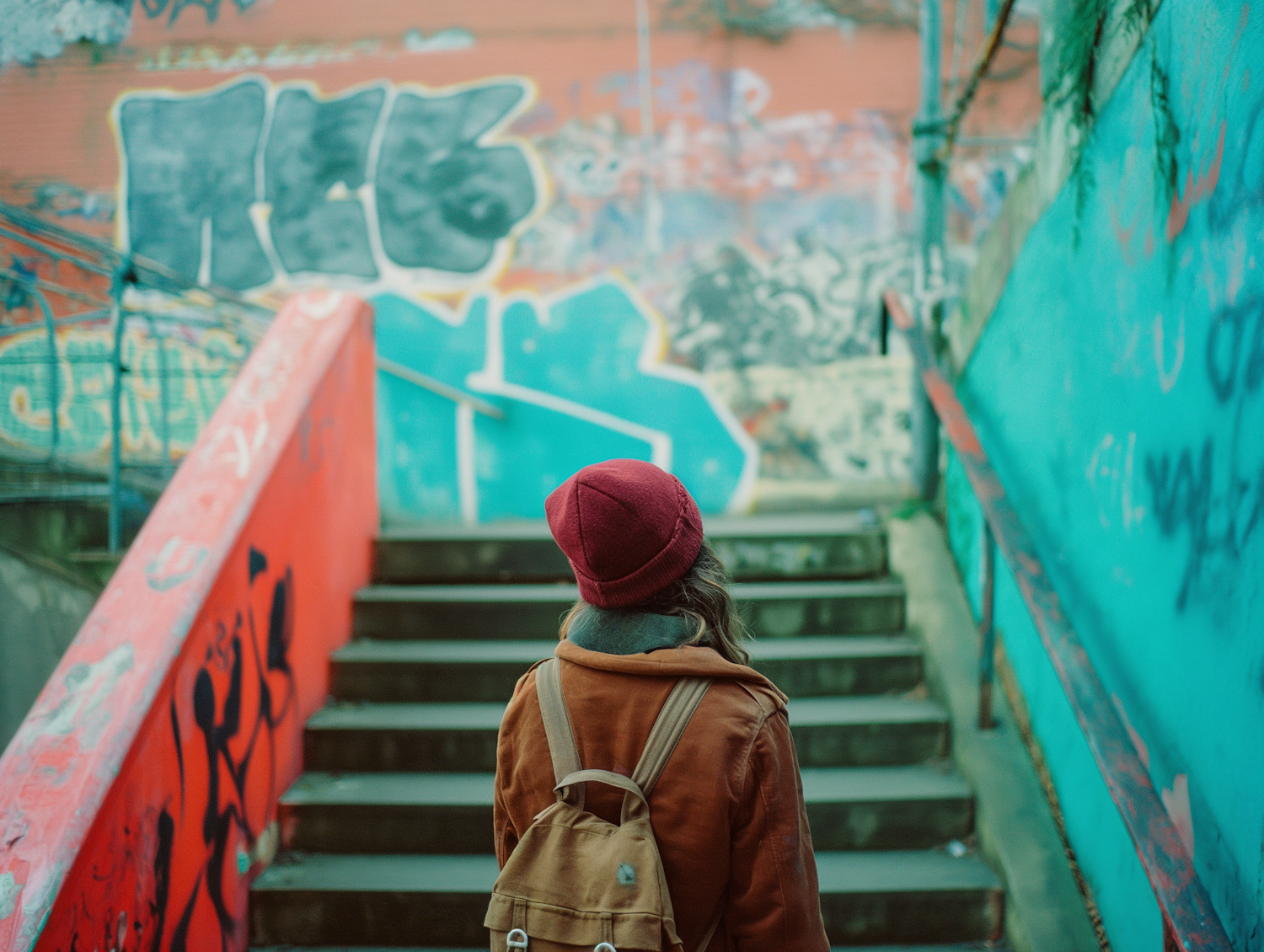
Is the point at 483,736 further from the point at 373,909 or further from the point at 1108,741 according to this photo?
the point at 1108,741

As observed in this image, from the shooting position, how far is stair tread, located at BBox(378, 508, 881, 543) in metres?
3.87

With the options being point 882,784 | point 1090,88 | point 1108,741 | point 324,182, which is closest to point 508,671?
point 882,784

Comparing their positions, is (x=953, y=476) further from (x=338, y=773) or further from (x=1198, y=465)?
(x=338, y=773)

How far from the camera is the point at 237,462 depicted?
2871 mm

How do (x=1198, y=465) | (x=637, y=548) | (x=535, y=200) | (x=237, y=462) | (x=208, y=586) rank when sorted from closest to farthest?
1. (x=637, y=548)
2. (x=1198, y=465)
3. (x=208, y=586)
4. (x=237, y=462)
5. (x=535, y=200)

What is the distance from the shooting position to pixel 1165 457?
203cm

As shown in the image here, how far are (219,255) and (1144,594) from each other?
604 centimetres

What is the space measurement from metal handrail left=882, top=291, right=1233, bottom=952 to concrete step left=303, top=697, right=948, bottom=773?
353mm

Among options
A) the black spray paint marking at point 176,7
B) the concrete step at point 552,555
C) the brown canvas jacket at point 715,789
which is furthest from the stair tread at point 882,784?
the black spray paint marking at point 176,7

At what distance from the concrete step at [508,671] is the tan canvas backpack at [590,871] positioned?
1897mm

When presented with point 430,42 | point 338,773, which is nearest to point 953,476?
point 338,773

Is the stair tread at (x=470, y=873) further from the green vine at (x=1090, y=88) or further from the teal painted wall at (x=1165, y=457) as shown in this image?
the green vine at (x=1090, y=88)

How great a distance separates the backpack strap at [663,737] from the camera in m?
1.29

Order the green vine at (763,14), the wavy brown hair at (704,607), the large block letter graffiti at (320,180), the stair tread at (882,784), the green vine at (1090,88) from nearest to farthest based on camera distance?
the wavy brown hair at (704,607)
the green vine at (1090,88)
the stair tread at (882,784)
the green vine at (763,14)
the large block letter graffiti at (320,180)
